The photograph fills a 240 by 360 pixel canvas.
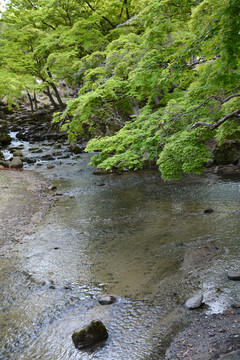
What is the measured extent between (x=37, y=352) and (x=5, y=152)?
21551 mm

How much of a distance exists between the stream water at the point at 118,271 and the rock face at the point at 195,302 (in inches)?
4.8

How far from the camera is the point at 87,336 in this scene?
3689 mm

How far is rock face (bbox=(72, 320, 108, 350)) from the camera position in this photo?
3678 mm

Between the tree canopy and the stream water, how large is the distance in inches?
66.5

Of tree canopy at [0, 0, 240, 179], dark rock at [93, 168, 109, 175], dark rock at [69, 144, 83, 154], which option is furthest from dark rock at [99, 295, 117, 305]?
dark rock at [69, 144, 83, 154]

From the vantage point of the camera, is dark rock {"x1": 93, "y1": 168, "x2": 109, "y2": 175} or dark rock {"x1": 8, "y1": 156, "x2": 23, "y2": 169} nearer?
dark rock {"x1": 93, "y1": 168, "x2": 109, "y2": 175}

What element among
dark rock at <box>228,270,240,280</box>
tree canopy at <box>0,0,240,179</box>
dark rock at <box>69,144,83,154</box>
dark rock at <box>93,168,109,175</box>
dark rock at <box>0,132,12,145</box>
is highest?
tree canopy at <box>0,0,240,179</box>

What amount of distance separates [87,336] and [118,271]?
1.94 meters

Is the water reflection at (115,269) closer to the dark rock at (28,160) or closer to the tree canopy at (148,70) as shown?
the tree canopy at (148,70)

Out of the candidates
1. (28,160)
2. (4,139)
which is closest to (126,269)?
(28,160)

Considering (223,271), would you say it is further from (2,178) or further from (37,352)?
(2,178)

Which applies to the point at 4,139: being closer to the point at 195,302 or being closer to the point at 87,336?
the point at 87,336

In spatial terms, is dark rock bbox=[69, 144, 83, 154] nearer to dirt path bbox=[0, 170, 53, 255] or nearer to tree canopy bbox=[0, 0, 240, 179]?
tree canopy bbox=[0, 0, 240, 179]

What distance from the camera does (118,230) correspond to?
7.84 m
